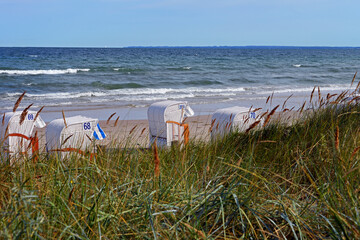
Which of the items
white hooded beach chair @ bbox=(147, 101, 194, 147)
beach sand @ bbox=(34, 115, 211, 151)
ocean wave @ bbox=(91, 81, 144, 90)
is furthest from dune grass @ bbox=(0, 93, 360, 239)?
ocean wave @ bbox=(91, 81, 144, 90)

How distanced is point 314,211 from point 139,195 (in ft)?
3.24

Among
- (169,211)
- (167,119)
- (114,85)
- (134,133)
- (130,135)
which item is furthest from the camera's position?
(114,85)

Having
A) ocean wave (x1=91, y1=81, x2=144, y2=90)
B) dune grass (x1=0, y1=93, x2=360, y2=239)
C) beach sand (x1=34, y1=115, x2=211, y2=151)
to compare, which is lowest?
ocean wave (x1=91, y1=81, x2=144, y2=90)

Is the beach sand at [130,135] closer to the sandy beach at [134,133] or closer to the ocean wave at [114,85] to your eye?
the sandy beach at [134,133]

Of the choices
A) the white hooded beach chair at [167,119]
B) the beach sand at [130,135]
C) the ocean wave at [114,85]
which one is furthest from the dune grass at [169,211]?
the ocean wave at [114,85]

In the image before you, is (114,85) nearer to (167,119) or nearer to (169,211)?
(167,119)

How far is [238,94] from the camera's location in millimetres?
18938

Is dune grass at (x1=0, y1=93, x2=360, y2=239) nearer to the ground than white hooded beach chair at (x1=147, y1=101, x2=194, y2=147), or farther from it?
farther from it

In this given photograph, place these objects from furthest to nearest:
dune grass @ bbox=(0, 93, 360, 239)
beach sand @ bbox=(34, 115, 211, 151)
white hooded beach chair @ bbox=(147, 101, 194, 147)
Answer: white hooded beach chair @ bbox=(147, 101, 194, 147) → beach sand @ bbox=(34, 115, 211, 151) → dune grass @ bbox=(0, 93, 360, 239)

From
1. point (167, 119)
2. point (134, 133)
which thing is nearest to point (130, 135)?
point (167, 119)

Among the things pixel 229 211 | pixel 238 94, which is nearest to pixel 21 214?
pixel 229 211

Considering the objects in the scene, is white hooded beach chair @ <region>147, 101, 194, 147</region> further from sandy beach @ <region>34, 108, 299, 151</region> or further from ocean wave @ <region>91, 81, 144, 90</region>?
ocean wave @ <region>91, 81, 144, 90</region>

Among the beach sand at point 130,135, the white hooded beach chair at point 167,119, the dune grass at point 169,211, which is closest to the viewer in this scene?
the dune grass at point 169,211

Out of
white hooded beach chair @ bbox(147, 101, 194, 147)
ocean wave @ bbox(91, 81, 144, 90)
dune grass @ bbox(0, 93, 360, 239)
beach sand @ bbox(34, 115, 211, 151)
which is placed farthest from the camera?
ocean wave @ bbox(91, 81, 144, 90)
